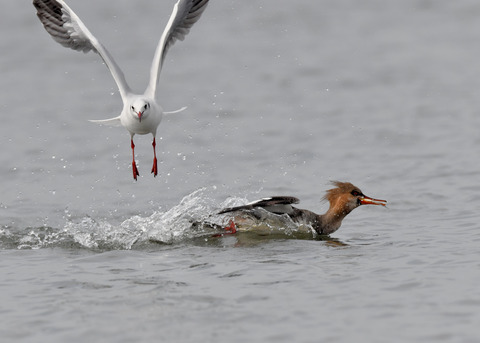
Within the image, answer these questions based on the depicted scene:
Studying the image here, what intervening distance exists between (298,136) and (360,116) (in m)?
1.66

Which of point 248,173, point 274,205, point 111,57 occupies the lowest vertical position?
point 274,205

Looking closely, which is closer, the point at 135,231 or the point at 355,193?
the point at 135,231

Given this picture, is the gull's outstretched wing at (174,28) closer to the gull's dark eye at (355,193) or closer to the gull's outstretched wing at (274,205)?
the gull's outstretched wing at (274,205)

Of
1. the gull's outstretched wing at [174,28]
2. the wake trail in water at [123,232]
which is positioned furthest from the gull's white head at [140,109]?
the wake trail in water at [123,232]

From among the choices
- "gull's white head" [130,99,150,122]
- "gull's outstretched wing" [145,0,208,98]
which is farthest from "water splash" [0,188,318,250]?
"gull's outstretched wing" [145,0,208,98]

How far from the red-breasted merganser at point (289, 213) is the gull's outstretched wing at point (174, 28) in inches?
74.2

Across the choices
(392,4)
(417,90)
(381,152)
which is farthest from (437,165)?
(392,4)

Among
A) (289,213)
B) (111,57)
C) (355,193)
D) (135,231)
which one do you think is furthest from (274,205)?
(111,57)

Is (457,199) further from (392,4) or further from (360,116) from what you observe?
(392,4)

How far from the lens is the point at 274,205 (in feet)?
39.1

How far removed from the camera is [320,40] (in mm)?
22812

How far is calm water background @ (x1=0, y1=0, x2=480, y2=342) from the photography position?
8.35 meters

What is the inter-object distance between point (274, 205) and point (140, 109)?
2.21 meters

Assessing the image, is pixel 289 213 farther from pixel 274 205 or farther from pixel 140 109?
pixel 140 109
